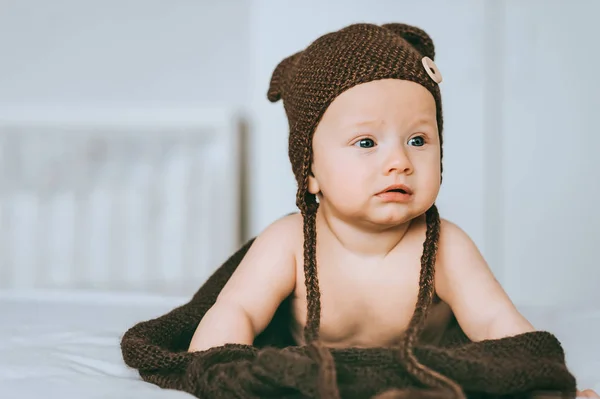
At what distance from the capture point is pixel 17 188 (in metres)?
2.20

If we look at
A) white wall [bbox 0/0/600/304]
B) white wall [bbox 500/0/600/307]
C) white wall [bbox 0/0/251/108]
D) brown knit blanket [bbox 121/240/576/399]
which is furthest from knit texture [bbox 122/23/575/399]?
white wall [bbox 0/0/251/108]

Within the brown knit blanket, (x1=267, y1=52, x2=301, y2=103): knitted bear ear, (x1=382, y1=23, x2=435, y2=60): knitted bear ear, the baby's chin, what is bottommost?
the brown knit blanket

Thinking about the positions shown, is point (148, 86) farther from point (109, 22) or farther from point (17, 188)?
point (17, 188)

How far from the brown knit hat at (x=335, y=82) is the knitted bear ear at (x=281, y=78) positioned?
0.11 ft

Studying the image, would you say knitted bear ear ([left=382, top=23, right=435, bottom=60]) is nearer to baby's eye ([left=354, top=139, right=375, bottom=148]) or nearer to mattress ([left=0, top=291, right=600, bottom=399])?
baby's eye ([left=354, top=139, right=375, bottom=148])

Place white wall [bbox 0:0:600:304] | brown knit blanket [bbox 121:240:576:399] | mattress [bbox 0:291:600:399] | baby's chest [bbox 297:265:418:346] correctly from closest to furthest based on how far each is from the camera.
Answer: brown knit blanket [bbox 121:240:576:399] → mattress [bbox 0:291:600:399] → baby's chest [bbox 297:265:418:346] → white wall [bbox 0:0:600:304]

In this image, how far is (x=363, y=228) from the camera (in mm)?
844

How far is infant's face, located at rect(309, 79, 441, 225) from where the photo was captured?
2.56ft

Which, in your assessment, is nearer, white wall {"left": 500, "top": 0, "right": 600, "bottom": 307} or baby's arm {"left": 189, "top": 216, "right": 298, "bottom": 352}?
baby's arm {"left": 189, "top": 216, "right": 298, "bottom": 352}

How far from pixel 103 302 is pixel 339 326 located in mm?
612

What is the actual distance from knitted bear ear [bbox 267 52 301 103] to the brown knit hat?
0.11 ft

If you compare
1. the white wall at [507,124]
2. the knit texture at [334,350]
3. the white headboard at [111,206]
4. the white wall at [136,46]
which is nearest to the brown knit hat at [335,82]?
the knit texture at [334,350]

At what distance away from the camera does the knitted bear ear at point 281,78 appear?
0.94 metres

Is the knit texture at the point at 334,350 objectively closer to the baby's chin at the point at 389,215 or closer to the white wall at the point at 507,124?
the baby's chin at the point at 389,215
